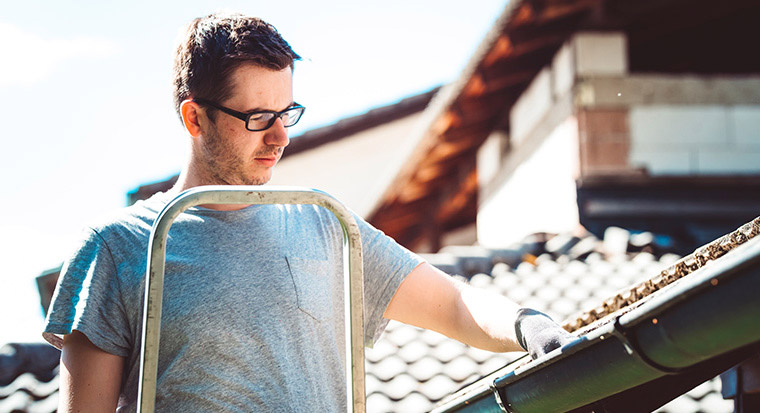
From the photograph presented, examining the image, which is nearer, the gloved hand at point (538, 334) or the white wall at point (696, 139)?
the gloved hand at point (538, 334)

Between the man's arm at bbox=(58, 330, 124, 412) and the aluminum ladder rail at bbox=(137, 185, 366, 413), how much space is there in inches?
12.1

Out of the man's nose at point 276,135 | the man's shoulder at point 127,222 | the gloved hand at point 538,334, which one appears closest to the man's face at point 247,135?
the man's nose at point 276,135

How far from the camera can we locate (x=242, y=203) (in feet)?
4.63

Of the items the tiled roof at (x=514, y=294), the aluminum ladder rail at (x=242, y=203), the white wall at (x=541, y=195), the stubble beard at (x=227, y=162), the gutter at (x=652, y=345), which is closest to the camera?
the gutter at (x=652, y=345)

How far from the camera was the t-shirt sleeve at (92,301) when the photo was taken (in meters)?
1.65

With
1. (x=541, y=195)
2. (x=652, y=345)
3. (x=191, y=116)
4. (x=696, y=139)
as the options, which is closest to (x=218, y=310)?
(x=191, y=116)

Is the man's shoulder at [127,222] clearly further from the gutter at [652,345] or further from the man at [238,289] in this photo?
the gutter at [652,345]

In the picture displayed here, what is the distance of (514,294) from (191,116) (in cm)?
500

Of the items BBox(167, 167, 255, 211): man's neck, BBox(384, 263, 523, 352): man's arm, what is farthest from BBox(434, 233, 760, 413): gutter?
BBox(167, 167, 255, 211): man's neck

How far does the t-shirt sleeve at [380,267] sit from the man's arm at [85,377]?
1.94 ft

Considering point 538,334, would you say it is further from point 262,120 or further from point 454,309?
point 262,120

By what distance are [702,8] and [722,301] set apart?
7546 mm

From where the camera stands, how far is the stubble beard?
187 centimetres

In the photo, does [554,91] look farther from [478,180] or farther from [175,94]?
[175,94]
